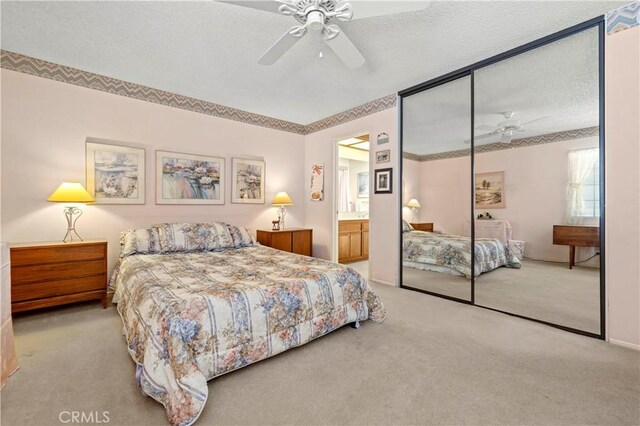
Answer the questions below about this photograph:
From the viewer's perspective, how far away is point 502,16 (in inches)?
92.1

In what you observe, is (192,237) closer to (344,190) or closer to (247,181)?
(247,181)

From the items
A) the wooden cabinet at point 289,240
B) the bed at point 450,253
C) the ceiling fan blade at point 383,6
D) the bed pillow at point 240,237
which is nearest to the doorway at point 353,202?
the wooden cabinet at point 289,240

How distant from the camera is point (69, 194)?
113 inches

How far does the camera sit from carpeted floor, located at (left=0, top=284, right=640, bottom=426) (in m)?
1.52

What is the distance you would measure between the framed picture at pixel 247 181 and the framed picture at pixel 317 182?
3.02 feet

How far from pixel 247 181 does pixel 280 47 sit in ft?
8.37

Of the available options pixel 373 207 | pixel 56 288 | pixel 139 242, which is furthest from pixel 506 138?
pixel 56 288

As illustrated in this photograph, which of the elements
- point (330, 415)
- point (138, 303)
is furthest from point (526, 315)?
point (138, 303)

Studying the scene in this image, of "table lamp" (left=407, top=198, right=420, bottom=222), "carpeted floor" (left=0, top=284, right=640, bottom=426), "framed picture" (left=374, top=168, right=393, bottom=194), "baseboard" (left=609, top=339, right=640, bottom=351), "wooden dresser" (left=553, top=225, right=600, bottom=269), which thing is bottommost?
"carpeted floor" (left=0, top=284, right=640, bottom=426)

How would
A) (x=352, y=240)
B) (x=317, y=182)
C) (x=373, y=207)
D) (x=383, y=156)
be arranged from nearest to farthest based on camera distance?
1. (x=383, y=156)
2. (x=373, y=207)
3. (x=317, y=182)
4. (x=352, y=240)

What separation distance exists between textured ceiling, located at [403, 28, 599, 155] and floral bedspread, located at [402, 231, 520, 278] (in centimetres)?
111

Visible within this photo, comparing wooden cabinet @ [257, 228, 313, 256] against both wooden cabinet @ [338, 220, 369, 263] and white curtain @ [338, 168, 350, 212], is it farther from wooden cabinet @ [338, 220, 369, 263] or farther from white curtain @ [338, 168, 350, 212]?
white curtain @ [338, 168, 350, 212]

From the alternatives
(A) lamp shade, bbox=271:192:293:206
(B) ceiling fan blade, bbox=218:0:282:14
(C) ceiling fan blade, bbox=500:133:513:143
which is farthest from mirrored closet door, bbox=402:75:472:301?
(B) ceiling fan blade, bbox=218:0:282:14

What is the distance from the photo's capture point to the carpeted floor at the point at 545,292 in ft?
8.17
